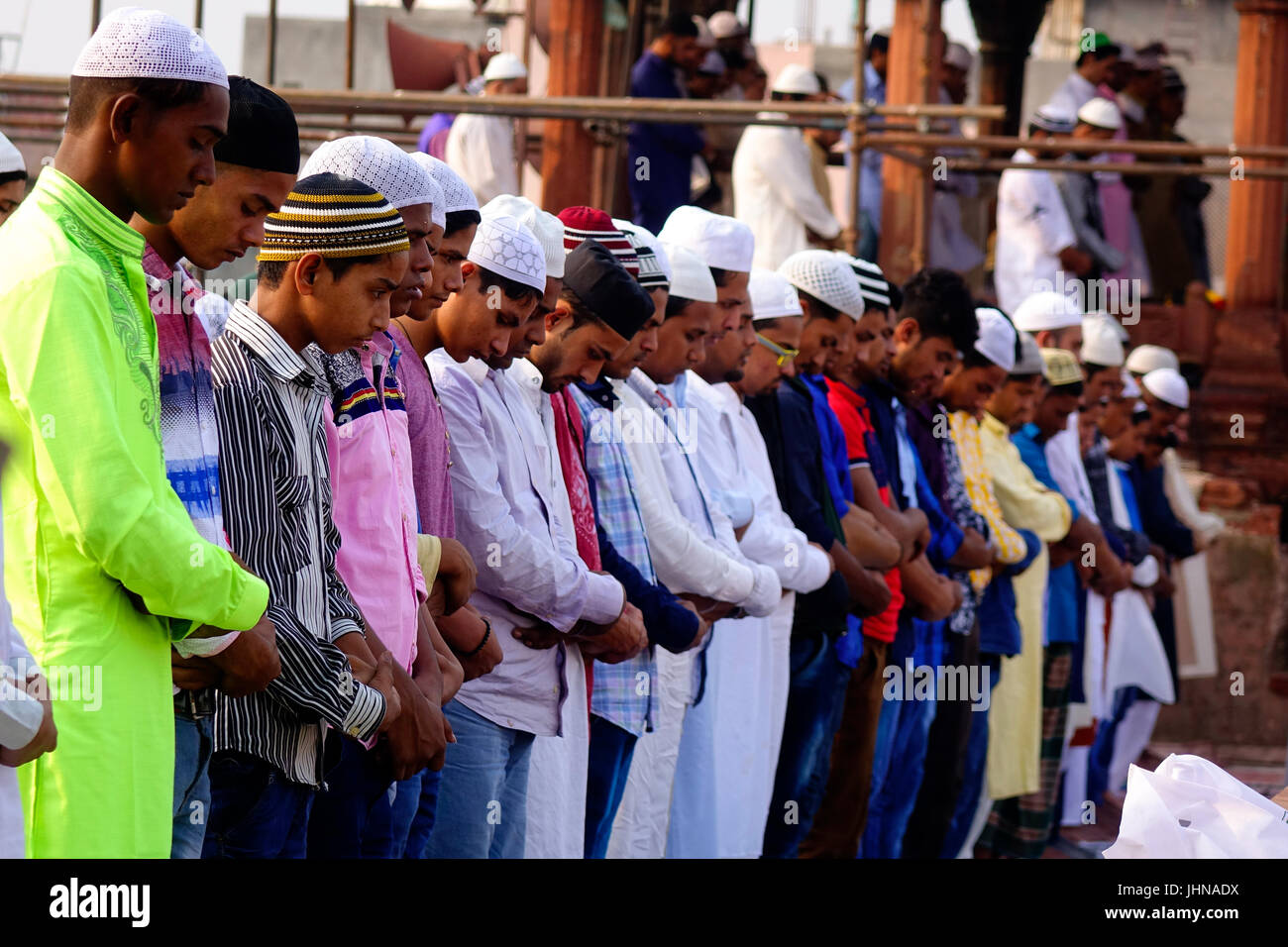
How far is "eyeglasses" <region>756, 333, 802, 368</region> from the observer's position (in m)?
6.82

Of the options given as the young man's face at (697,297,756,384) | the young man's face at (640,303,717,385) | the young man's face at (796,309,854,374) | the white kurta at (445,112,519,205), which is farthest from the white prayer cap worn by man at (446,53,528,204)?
the young man's face at (640,303,717,385)

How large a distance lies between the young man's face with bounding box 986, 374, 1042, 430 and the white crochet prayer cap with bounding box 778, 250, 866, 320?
1.64m

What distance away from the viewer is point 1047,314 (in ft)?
32.2

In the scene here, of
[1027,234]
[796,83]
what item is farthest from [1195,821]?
[1027,234]

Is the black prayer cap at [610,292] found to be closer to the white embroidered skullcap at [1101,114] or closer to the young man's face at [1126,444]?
the young man's face at [1126,444]

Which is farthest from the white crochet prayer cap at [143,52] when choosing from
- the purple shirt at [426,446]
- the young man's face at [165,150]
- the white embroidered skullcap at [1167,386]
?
the white embroidered skullcap at [1167,386]

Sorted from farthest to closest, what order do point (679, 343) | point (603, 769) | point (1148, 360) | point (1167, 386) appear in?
1. point (1148, 360)
2. point (1167, 386)
3. point (679, 343)
4. point (603, 769)

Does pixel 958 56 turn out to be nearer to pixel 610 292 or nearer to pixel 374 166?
pixel 610 292

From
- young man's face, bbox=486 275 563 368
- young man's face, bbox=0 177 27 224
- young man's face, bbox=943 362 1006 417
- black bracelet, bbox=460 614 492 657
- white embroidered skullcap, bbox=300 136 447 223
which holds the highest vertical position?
white embroidered skullcap, bbox=300 136 447 223

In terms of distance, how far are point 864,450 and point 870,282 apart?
1.96 feet

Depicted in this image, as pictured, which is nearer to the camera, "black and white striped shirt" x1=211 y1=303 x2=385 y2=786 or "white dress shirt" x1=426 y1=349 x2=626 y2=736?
"black and white striped shirt" x1=211 y1=303 x2=385 y2=786

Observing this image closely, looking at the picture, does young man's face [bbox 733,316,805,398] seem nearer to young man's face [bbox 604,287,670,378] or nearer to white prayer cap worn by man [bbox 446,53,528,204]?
young man's face [bbox 604,287,670,378]

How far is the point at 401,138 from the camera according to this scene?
10.9 m

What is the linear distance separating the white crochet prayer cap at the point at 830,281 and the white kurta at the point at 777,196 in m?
2.99
